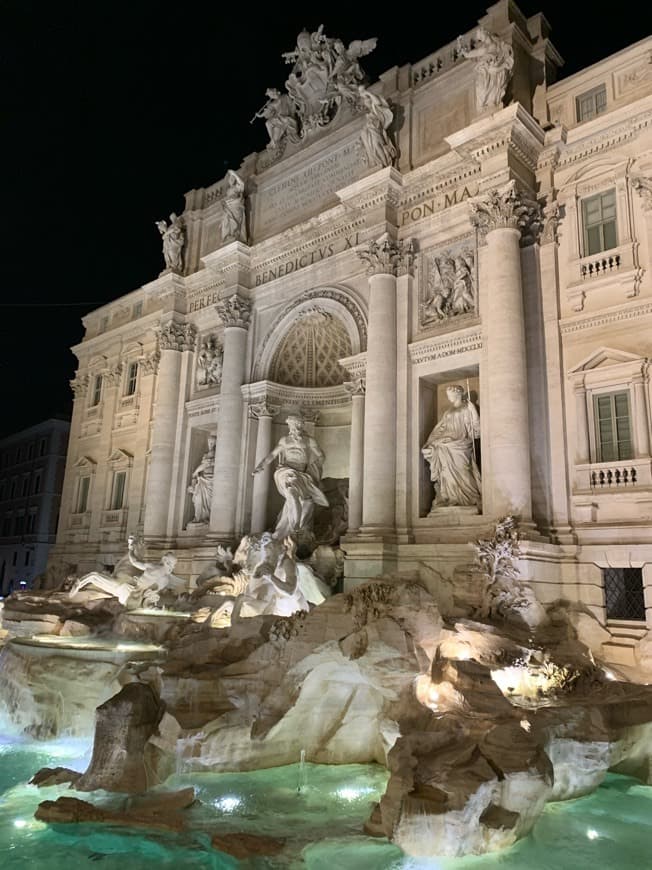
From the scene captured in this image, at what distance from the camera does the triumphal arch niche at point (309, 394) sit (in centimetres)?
1912

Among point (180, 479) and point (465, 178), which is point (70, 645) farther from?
point (465, 178)

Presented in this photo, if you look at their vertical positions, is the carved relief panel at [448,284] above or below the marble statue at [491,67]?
below

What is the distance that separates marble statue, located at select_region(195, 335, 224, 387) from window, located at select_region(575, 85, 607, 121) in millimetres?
12212

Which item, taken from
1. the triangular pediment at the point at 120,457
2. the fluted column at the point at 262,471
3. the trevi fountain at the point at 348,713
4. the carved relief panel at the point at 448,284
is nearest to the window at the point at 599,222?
the trevi fountain at the point at 348,713

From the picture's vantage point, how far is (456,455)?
15203 mm

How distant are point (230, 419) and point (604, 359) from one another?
418 inches

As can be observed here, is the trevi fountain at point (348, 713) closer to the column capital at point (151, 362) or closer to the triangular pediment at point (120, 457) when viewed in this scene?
the triangular pediment at point (120, 457)

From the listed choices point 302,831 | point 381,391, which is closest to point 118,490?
point 381,391

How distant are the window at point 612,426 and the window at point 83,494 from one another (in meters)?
19.8

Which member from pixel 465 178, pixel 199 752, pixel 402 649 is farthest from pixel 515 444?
pixel 199 752

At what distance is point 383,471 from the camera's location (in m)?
15.7

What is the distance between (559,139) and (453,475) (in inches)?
310

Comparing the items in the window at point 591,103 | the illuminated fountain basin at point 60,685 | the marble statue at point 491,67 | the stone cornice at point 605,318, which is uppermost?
the marble statue at point 491,67

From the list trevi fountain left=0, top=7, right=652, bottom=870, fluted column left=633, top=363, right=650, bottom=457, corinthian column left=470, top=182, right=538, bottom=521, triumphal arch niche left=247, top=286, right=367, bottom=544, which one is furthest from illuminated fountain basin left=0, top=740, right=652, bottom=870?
triumphal arch niche left=247, top=286, right=367, bottom=544
